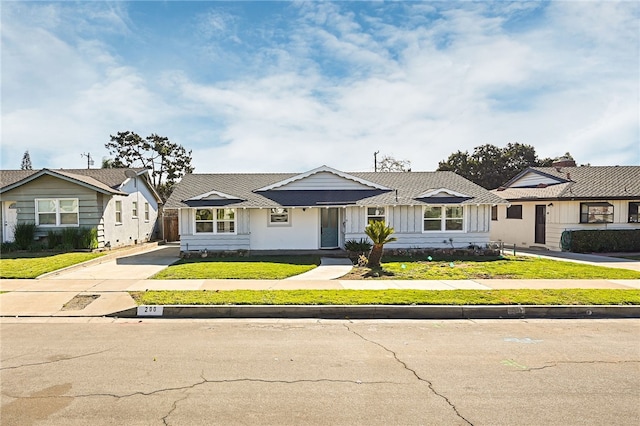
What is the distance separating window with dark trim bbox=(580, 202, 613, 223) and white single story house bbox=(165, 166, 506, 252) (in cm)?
515

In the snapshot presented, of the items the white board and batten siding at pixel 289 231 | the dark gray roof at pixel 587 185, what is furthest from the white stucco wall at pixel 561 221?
the white board and batten siding at pixel 289 231

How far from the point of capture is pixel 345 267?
14734 mm

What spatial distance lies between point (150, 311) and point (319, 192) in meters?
12.5

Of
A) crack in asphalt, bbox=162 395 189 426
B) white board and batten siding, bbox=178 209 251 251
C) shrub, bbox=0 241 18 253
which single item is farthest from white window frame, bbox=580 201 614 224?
shrub, bbox=0 241 18 253

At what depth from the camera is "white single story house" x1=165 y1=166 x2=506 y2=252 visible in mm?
18531

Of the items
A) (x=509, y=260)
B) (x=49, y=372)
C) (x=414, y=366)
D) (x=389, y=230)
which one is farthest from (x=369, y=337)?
(x=509, y=260)

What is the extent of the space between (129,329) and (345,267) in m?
8.49

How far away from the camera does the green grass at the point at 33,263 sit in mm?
12500

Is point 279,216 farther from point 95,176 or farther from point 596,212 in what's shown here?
point 596,212

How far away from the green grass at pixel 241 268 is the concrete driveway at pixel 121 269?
23.5 inches

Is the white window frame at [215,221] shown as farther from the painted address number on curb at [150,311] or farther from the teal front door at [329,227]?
the painted address number on curb at [150,311]

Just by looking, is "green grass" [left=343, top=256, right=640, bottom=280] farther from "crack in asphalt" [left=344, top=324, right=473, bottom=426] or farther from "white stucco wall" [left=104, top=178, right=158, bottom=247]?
"white stucco wall" [left=104, top=178, right=158, bottom=247]

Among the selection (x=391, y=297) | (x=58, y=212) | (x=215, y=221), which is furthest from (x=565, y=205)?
(x=58, y=212)

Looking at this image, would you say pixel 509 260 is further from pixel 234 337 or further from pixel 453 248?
pixel 234 337
